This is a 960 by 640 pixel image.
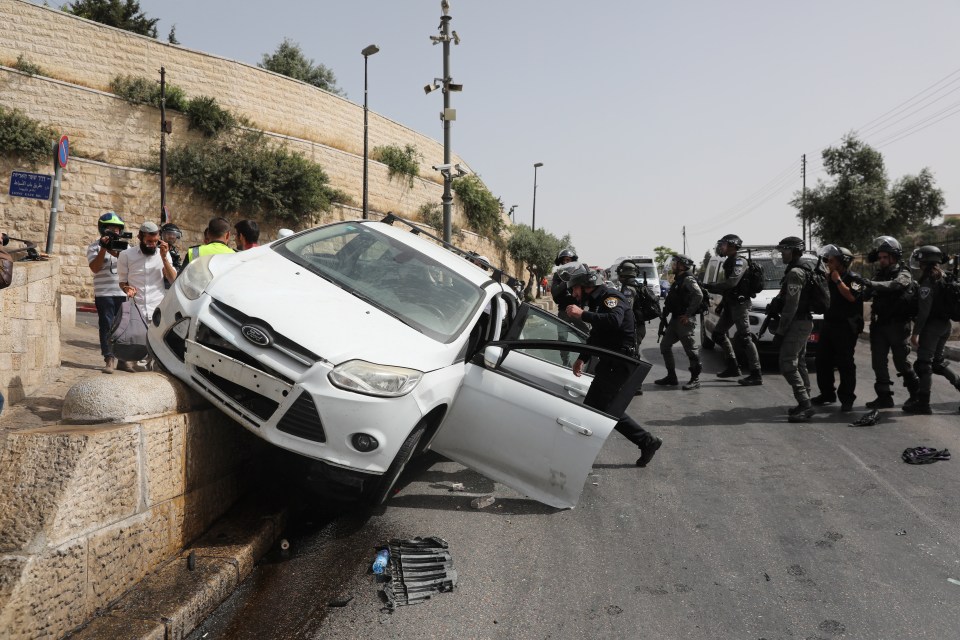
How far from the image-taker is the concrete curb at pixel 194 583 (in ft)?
9.95

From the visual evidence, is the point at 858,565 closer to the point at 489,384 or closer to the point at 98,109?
the point at 489,384

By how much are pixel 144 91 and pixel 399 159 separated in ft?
44.4

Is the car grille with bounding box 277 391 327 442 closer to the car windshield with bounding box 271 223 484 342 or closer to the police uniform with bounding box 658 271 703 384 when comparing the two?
the car windshield with bounding box 271 223 484 342

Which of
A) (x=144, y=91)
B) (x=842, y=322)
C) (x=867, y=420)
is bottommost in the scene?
(x=867, y=420)

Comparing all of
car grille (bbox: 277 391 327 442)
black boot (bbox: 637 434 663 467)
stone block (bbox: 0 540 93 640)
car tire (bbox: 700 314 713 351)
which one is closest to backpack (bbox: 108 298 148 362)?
car grille (bbox: 277 391 327 442)

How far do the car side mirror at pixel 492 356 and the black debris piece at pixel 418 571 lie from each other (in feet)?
3.85

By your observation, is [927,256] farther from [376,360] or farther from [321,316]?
[321,316]

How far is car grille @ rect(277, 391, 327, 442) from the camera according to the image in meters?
3.85

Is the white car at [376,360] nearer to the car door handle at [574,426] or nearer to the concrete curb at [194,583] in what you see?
the car door handle at [574,426]

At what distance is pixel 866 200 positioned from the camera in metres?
37.1

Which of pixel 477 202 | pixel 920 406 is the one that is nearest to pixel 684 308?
pixel 920 406

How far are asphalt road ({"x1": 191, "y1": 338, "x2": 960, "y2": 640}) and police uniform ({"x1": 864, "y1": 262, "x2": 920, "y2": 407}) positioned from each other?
1.52 metres

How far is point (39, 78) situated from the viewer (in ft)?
77.8

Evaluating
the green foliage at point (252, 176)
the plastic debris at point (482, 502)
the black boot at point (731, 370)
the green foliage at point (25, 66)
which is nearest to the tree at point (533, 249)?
the green foliage at point (252, 176)
